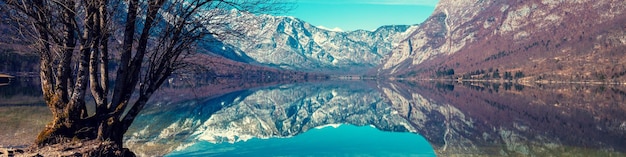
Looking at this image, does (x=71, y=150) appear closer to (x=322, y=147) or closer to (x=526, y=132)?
(x=322, y=147)

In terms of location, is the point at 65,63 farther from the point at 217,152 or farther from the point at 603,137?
the point at 603,137

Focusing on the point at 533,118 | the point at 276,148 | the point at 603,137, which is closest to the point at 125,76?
the point at 276,148

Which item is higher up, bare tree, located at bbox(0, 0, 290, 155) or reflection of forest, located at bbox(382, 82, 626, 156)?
bare tree, located at bbox(0, 0, 290, 155)

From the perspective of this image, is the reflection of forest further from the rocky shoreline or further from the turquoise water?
the rocky shoreline

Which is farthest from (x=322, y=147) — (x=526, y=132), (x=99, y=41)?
(x=526, y=132)

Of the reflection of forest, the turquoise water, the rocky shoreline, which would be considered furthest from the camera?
the reflection of forest

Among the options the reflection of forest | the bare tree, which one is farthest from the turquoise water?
the bare tree
